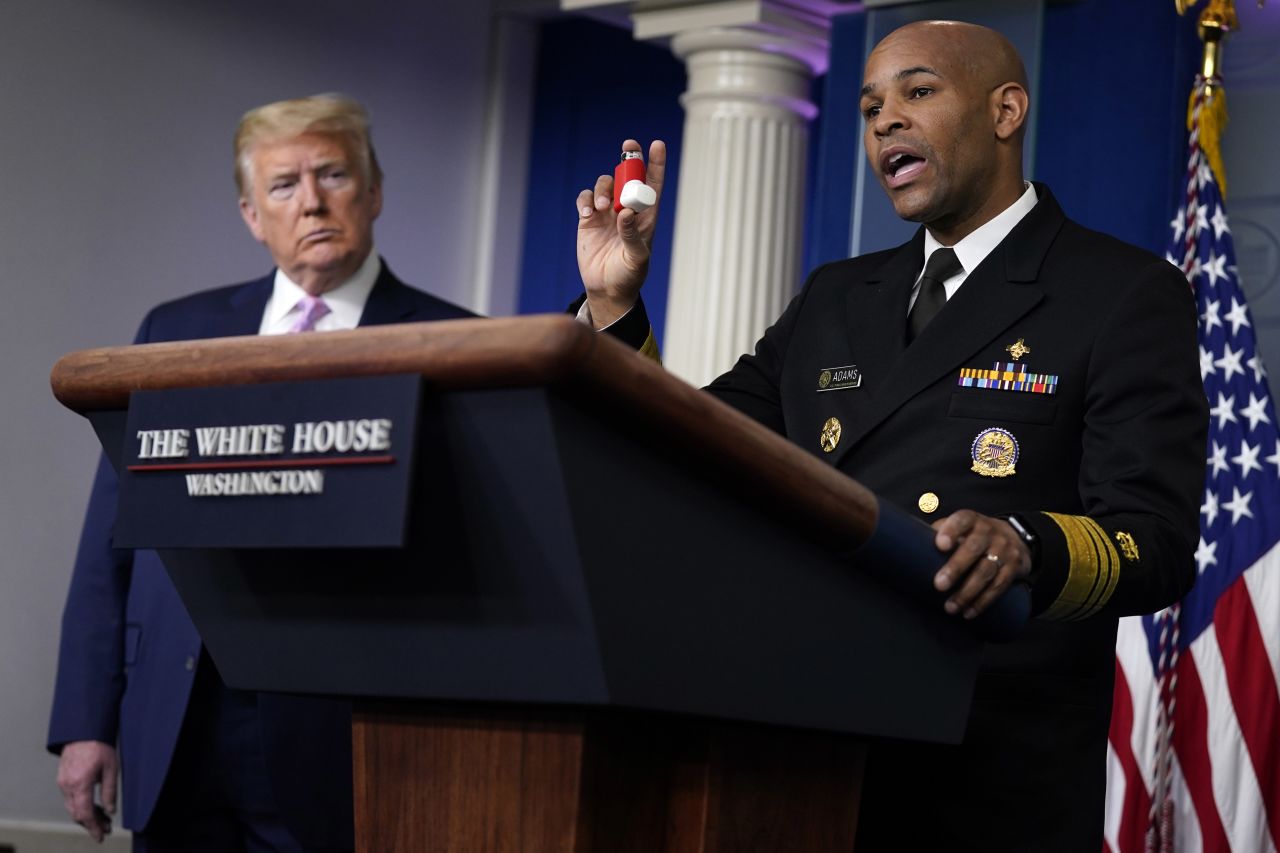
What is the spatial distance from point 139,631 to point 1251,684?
2.16m

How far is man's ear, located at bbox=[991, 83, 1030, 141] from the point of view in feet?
5.92

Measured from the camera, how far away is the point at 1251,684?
11.4 ft

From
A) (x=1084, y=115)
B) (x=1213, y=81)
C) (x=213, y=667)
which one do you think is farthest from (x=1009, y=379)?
(x=1084, y=115)

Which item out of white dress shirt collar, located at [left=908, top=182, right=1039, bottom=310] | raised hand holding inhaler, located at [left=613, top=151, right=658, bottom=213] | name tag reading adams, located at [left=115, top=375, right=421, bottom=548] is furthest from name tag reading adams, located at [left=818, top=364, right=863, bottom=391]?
name tag reading adams, located at [left=115, top=375, right=421, bottom=548]

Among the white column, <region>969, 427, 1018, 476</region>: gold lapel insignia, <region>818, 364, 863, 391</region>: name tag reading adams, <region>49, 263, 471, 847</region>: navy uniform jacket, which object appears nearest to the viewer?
<region>969, 427, 1018, 476</region>: gold lapel insignia

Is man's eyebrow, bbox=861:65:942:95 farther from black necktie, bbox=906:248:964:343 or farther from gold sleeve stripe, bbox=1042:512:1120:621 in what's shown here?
gold sleeve stripe, bbox=1042:512:1120:621

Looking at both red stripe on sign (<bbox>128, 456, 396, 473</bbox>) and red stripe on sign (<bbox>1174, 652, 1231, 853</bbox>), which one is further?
red stripe on sign (<bbox>1174, 652, 1231, 853</bbox>)

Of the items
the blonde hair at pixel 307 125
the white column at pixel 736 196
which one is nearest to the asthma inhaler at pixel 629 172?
the blonde hair at pixel 307 125

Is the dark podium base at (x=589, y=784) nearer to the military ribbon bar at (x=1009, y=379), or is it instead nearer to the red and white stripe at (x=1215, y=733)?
the military ribbon bar at (x=1009, y=379)

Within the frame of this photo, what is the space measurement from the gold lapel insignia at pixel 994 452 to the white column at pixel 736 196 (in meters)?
3.27

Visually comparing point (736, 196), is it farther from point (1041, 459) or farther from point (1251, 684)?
point (1041, 459)

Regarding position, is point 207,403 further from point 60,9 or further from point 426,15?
point 426,15

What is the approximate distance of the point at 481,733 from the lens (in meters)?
1.12

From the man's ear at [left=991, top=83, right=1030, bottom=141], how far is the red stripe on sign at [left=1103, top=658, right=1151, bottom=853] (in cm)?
192
